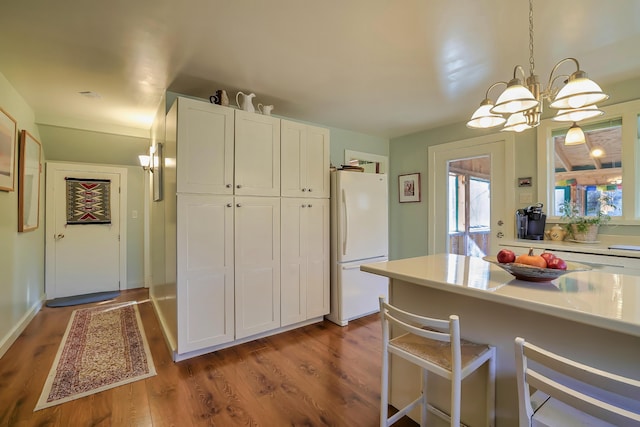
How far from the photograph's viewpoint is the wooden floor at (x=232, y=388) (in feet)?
5.72

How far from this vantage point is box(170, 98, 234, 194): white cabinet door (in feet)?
7.75

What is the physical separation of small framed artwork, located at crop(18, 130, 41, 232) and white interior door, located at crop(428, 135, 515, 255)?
4.58 meters

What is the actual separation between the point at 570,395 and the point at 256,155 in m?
2.54

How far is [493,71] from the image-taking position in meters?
2.38

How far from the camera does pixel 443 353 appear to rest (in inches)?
50.3

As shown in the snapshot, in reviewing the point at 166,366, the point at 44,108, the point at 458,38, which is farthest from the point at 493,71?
the point at 44,108

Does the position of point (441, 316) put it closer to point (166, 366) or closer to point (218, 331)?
point (218, 331)

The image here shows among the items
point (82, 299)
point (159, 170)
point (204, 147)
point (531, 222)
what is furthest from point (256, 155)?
point (82, 299)

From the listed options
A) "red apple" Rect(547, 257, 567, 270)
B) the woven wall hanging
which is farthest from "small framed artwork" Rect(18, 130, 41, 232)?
"red apple" Rect(547, 257, 567, 270)

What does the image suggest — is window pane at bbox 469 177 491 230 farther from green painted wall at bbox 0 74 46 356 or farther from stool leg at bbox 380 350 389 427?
green painted wall at bbox 0 74 46 356

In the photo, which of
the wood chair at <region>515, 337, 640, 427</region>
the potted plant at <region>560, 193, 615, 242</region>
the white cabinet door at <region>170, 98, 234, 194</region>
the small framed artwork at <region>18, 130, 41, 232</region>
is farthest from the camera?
the small framed artwork at <region>18, 130, 41, 232</region>

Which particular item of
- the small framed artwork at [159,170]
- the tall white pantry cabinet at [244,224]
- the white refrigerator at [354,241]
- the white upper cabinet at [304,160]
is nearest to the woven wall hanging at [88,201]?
the small framed artwork at [159,170]

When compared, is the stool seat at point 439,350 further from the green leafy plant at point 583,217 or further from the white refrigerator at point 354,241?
the green leafy plant at point 583,217

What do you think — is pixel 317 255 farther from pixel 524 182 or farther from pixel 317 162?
pixel 524 182
